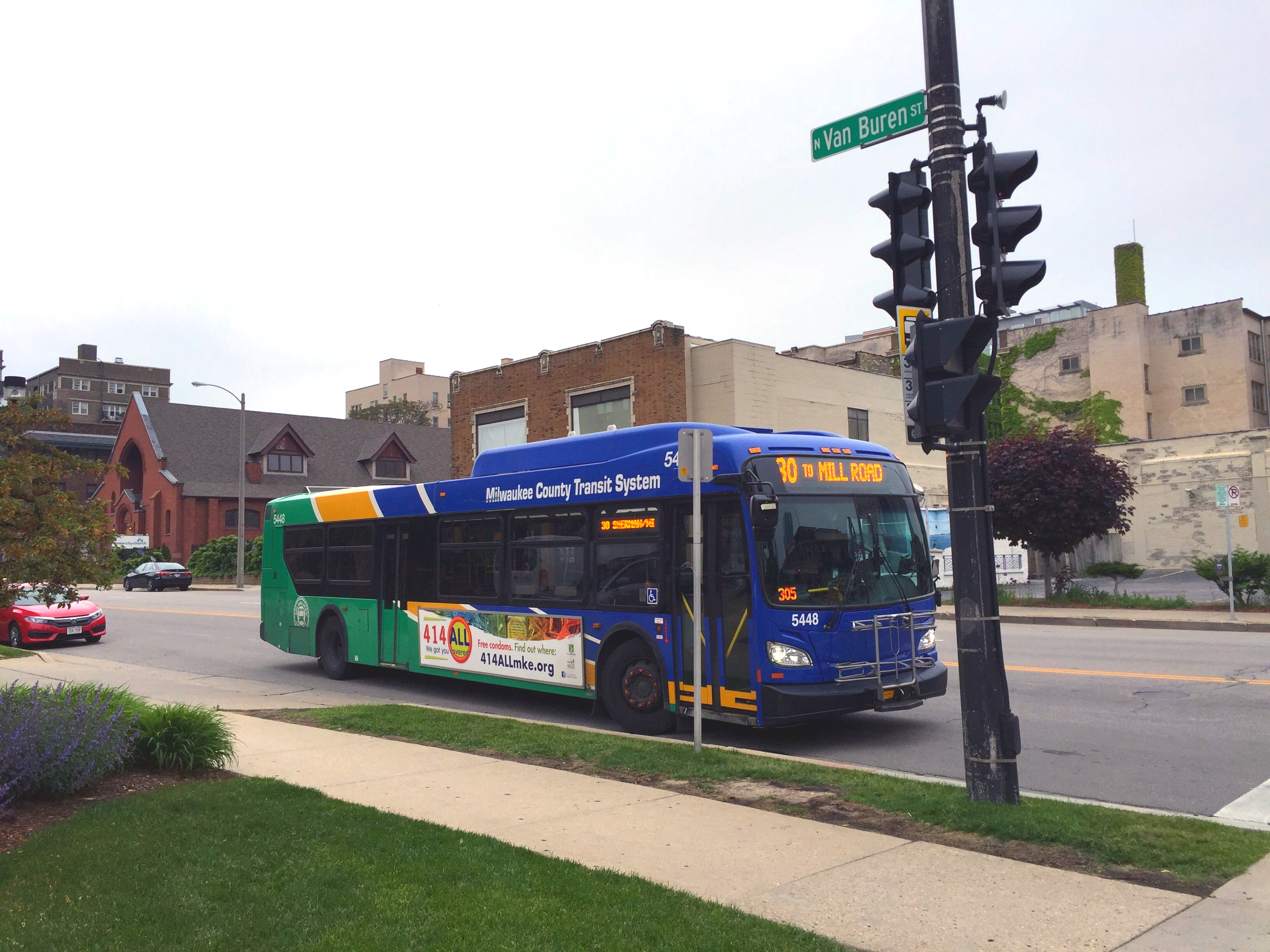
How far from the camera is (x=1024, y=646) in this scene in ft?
57.8

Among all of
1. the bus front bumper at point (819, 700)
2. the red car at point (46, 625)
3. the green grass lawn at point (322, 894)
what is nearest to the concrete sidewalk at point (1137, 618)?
the bus front bumper at point (819, 700)

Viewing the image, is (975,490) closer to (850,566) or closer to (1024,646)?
(850,566)

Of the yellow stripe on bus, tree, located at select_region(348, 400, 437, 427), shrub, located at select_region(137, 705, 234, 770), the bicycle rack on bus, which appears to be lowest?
shrub, located at select_region(137, 705, 234, 770)

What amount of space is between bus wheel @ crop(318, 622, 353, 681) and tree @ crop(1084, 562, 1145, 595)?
785 inches

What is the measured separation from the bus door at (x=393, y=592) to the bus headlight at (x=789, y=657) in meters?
6.85

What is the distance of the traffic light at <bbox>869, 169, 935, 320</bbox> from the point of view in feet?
23.1

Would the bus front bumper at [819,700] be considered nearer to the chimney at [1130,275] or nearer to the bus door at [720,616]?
the bus door at [720,616]

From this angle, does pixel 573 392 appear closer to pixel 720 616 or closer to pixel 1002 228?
pixel 720 616

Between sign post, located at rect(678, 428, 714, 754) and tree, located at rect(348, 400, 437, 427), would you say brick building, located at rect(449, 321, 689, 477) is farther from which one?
tree, located at rect(348, 400, 437, 427)

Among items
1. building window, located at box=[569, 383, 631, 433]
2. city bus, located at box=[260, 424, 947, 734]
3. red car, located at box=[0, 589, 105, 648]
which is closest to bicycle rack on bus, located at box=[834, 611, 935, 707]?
city bus, located at box=[260, 424, 947, 734]

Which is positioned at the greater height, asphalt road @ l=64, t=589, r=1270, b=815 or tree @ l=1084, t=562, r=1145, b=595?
→ tree @ l=1084, t=562, r=1145, b=595

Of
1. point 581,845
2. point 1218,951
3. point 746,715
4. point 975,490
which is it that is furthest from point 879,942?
point 746,715

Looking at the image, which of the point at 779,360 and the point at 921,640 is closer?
the point at 921,640

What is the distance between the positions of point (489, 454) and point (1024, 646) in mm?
9654
